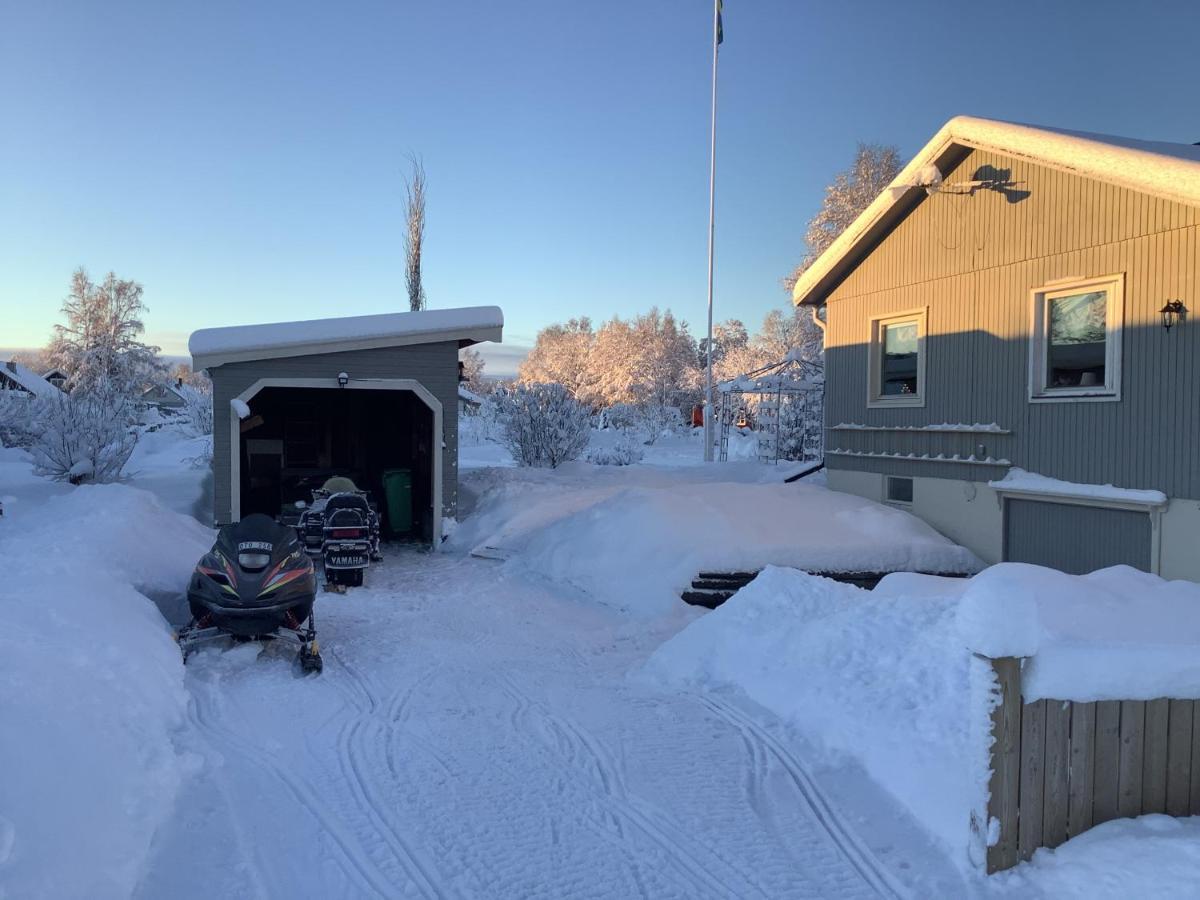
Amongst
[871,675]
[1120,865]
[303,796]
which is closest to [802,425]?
[871,675]

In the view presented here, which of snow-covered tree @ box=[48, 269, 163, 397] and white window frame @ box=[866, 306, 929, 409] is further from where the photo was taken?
snow-covered tree @ box=[48, 269, 163, 397]

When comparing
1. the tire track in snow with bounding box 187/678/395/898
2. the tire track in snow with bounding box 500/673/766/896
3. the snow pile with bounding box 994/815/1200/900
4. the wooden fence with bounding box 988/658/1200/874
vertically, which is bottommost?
the tire track in snow with bounding box 500/673/766/896

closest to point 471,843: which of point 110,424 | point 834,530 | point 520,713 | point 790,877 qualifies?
point 790,877

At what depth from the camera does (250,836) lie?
4.21 m

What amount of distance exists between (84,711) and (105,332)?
51488 millimetres

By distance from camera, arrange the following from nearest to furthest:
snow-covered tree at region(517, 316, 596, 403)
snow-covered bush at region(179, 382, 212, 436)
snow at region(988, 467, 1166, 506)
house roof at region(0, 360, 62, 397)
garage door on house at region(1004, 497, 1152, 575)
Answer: snow at region(988, 467, 1166, 506)
garage door on house at region(1004, 497, 1152, 575)
snow-covered bush at region(179, 382, 212, 436)
house roof at region(0, 360, 62, 397)
snow-covered tree at region(517, 316, 596, 403)

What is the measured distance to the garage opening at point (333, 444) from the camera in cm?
1727

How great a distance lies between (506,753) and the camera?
17.7 ft

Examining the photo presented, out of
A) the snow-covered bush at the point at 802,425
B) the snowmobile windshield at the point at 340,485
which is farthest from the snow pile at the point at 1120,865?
the snow-covered bush at the point at 802,425

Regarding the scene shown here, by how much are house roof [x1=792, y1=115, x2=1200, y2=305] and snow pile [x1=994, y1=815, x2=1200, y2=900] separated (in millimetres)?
6302

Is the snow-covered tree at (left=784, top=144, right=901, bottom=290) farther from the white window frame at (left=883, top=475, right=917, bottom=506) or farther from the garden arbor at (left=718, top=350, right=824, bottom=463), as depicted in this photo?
the white window frame at (left=883, top=475, right=917, bottom=506)

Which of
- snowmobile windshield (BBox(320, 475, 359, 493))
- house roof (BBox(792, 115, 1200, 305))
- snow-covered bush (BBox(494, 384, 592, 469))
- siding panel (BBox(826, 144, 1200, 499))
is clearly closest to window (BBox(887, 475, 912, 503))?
siding panel (BBox(826, 144, 1200, 499))

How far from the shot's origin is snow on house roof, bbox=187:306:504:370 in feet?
43.0

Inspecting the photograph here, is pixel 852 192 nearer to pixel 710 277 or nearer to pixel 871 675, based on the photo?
pixel 710 277
